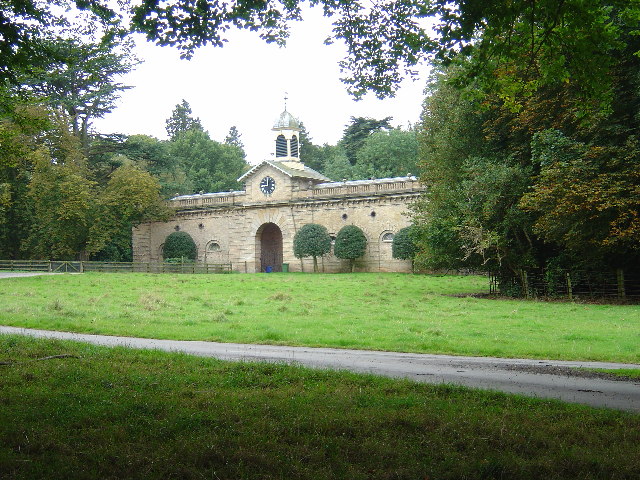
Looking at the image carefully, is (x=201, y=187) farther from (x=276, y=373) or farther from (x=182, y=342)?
(x=276, y=373)

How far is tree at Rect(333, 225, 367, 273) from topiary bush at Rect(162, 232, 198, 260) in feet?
49.0

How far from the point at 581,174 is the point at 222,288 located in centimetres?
1646

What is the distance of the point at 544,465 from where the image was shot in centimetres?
509

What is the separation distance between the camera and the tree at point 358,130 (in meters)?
75.0

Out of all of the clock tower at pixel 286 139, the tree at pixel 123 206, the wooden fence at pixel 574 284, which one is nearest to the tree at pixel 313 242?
the clock tower at pixel 286 139

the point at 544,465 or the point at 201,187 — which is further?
the point at 201,187

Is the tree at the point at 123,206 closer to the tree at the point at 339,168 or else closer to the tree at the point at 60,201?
the tree at the point at 60,201

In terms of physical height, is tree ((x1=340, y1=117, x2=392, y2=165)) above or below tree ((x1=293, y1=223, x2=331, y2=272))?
above

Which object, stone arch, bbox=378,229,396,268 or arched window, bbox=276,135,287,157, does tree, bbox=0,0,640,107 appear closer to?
stone arch, bbox=378,229,396,268

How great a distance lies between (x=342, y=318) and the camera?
18.2 metres

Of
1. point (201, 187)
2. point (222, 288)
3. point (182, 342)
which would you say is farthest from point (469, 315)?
point (201, 187)

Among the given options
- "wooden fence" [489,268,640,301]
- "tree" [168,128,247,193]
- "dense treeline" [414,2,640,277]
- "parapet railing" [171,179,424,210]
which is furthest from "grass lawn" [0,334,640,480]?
"tree" [168,128,247,193]

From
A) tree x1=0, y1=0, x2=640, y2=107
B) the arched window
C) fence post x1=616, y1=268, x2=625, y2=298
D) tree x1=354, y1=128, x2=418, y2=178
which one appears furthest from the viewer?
tree x1=354, y1=128, x2=418, y2=178

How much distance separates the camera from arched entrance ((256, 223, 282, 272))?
55.8 m
